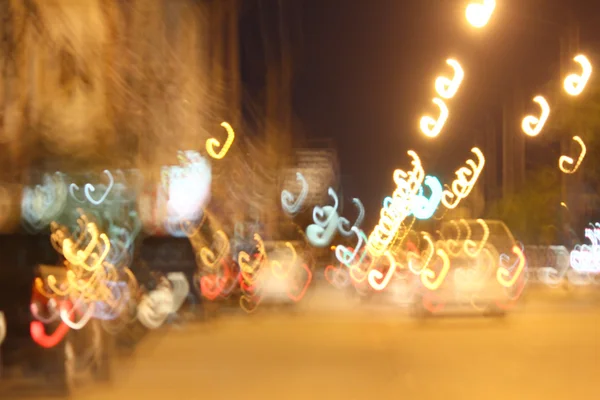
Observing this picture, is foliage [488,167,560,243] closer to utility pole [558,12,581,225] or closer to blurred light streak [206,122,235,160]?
utility pole [558,12,581,225]

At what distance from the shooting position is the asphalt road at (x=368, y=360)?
36.5ft

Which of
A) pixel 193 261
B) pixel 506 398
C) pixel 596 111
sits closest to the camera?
pixel 506 398

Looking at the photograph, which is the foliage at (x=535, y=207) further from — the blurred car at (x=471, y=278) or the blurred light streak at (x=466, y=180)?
the blurred car at (x=471, y=278)

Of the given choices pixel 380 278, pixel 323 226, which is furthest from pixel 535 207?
pixel 323 226

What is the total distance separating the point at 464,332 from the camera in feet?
57.4

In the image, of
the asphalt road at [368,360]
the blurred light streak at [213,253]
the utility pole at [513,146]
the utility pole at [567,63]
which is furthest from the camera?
the utility pole at [513,146]

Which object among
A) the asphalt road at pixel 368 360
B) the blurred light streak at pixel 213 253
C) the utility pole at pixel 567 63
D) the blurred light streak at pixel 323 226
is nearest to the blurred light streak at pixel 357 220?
the blurred light streak at pixel 323 226

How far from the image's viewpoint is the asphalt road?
11.1m

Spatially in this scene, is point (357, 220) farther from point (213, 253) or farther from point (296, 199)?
point (213, 253)

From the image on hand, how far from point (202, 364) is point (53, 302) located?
343cm

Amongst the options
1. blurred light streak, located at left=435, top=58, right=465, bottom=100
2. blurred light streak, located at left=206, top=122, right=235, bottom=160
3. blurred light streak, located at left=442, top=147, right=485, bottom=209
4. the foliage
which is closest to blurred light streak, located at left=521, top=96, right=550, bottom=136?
blurred light streak, located at left=435, top=58, right=465, bottom=100

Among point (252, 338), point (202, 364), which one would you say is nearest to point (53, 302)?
point (202, 364)

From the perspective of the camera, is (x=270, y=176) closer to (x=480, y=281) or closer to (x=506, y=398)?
(x=480, y=281)

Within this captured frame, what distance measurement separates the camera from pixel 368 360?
13891 millimetres
